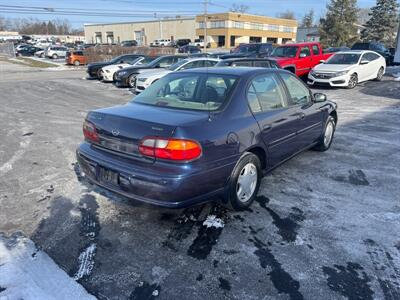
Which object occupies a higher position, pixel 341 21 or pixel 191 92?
pixel 341 21

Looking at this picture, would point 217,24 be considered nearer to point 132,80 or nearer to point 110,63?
point 110,63

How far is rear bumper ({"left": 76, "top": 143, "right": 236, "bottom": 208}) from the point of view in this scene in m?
2.95

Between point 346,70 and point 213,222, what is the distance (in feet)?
41.1

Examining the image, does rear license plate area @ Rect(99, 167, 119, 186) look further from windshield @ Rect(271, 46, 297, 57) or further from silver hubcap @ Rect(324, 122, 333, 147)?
windshield @ Rect(271, 46, 297, 57)

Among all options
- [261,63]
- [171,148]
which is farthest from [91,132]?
[261,63]

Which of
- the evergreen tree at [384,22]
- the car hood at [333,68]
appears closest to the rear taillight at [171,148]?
the car hood at [333,68]

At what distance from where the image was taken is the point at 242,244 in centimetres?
318

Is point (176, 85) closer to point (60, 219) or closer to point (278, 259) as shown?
point (60, 219)

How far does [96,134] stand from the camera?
3533 millimetres

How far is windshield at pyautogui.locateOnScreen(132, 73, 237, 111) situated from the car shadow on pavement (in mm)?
1219

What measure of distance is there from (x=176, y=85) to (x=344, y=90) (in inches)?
470

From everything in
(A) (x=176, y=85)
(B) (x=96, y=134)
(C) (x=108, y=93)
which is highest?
(A) (x=176, y=85)

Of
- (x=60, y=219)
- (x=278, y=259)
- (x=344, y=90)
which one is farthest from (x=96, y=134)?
(x=344, y=90)

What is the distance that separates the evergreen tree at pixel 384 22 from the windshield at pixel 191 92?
63.6m
